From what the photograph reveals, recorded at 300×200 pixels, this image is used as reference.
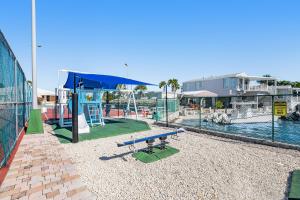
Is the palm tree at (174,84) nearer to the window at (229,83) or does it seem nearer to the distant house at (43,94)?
the window at (229,83)

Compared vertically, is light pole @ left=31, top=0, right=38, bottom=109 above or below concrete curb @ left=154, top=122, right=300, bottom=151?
above

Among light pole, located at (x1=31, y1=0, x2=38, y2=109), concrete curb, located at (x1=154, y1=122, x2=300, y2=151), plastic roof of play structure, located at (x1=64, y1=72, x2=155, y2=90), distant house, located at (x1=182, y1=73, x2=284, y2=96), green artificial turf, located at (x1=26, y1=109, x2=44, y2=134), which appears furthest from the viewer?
distant house, located at (x1=182, y1=73, x2=284, y2=96)

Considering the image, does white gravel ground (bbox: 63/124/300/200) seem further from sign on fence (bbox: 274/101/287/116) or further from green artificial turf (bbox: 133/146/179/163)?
sign on fence (bbox: 274/101/287/116)

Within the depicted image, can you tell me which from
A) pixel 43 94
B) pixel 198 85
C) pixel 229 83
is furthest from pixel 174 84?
pixel 43 94

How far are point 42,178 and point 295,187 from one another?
4.58m

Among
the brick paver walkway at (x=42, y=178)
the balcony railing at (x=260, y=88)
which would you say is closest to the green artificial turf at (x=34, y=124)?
the brick paver walkway at (x=42, y=178)

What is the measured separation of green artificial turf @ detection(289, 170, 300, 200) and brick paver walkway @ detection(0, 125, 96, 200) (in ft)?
10.4

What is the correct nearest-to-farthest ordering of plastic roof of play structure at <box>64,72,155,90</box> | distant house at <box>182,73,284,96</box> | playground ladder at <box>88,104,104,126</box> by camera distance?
plastic roof of play structure at <box>64,72,155,90</box>
playground ladder at <box>88,104,104,126</box>
distant house at <box>182,73,284,96</box>

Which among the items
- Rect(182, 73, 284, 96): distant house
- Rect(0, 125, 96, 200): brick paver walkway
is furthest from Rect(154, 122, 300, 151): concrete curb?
Rect(182, 73, 284, 96): distant house

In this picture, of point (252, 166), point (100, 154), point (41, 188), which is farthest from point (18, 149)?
point (252, 166)

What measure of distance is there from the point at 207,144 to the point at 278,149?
2.08m

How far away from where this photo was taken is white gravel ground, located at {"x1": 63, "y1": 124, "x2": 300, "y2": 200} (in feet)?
11.3

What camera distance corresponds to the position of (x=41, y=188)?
346 cm

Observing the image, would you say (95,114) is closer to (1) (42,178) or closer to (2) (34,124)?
(2) (34,124)
